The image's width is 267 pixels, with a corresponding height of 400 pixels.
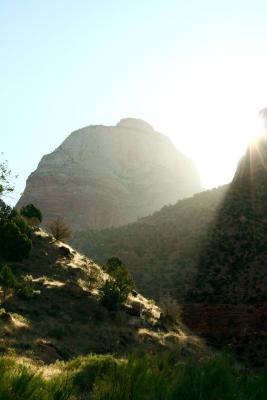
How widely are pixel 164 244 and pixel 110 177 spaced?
94665mm

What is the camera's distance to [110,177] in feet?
490

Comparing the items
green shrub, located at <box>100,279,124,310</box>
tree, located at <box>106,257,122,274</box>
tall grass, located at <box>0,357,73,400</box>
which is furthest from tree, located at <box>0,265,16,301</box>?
tall grass, located at <box>0,357,73,400</box>

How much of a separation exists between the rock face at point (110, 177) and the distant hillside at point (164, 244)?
61410 mm

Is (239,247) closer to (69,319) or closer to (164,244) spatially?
(164,244)

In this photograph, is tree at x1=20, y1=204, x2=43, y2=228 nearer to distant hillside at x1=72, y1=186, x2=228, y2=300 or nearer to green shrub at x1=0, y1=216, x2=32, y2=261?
green shrub at x1=0, y1=216, x2=32, y2=261

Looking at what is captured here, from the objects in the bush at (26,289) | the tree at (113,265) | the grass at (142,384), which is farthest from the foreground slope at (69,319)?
the grass at (142,384)

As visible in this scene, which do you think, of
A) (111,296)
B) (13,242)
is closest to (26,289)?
(111,296)

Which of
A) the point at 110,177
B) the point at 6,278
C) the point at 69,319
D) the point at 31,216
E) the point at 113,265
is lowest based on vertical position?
the point at 69,319

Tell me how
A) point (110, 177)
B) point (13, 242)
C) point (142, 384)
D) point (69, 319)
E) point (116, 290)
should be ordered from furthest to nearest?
point (110, 177) → point (13, 242) → point (116, 290) → point (69, 319) → point (142, 384)

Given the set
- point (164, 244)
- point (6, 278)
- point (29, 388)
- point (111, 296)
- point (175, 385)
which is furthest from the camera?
point (164, 244)

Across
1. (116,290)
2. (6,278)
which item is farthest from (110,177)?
(6,278)

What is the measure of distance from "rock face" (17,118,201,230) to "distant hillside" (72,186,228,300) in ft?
201

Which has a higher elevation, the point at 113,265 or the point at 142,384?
the point at 113,265

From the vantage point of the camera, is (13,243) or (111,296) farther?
(13,243)
